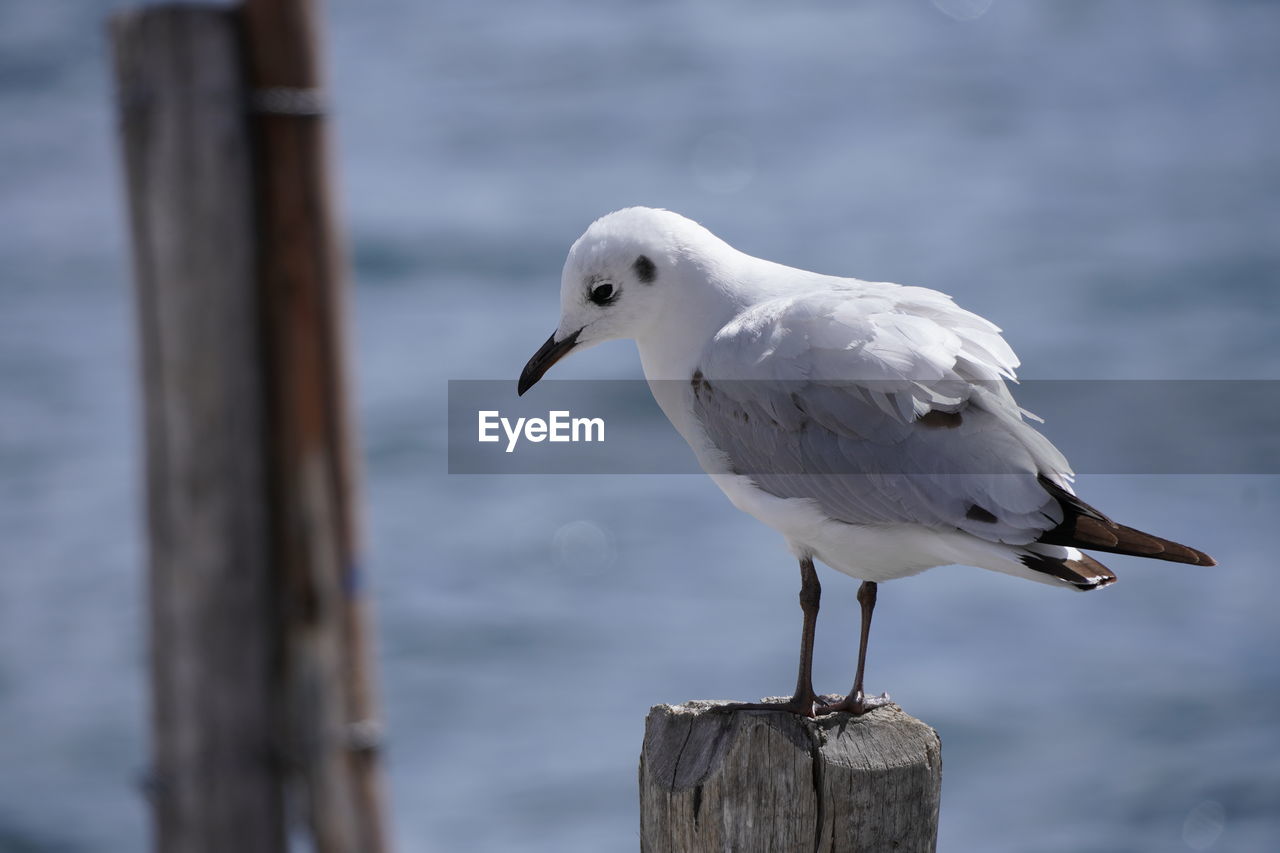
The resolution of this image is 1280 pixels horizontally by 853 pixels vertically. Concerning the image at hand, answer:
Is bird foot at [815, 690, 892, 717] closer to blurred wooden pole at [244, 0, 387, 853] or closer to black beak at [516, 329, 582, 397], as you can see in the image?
black beak at [516, 329, 582, 397]

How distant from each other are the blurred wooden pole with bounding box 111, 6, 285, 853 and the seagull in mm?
1469

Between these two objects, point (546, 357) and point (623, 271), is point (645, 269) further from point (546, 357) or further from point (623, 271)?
point (546, 357)

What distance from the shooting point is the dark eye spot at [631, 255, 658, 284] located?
13.4 feet

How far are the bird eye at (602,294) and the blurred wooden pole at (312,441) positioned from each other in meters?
1.41

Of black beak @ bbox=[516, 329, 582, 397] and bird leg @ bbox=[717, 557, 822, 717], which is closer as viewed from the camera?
bird leg @ bbox=[717, 557, 822, 717]

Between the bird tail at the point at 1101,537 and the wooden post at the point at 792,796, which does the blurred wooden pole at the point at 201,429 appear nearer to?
the wooden post at the point at 792,796

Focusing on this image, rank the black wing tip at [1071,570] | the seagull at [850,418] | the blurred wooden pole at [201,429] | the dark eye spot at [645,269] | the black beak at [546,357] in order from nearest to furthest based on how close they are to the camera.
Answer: the blurred wooden pole at [201,429] < the black wing tip at [1071,570] < the seagull at [850,418] < the dark eye spot at [645,269] < the black beak at [546,357]

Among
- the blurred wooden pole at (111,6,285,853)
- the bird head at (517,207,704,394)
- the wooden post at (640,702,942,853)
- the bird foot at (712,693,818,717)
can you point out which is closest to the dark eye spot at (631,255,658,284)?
the bird head at (517,207,704,394)

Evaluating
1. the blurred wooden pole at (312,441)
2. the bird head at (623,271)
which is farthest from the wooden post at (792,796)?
the bird head at (623,271)

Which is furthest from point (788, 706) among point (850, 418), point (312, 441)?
point (312, 441)

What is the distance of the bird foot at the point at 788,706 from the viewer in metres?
3.81

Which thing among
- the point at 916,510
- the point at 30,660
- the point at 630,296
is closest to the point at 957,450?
the point at 916,510

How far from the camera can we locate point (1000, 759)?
9758 millimetres

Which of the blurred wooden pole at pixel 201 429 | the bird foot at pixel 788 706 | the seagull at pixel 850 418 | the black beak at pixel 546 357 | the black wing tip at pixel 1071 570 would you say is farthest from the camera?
the black beak at pixel 546 357
